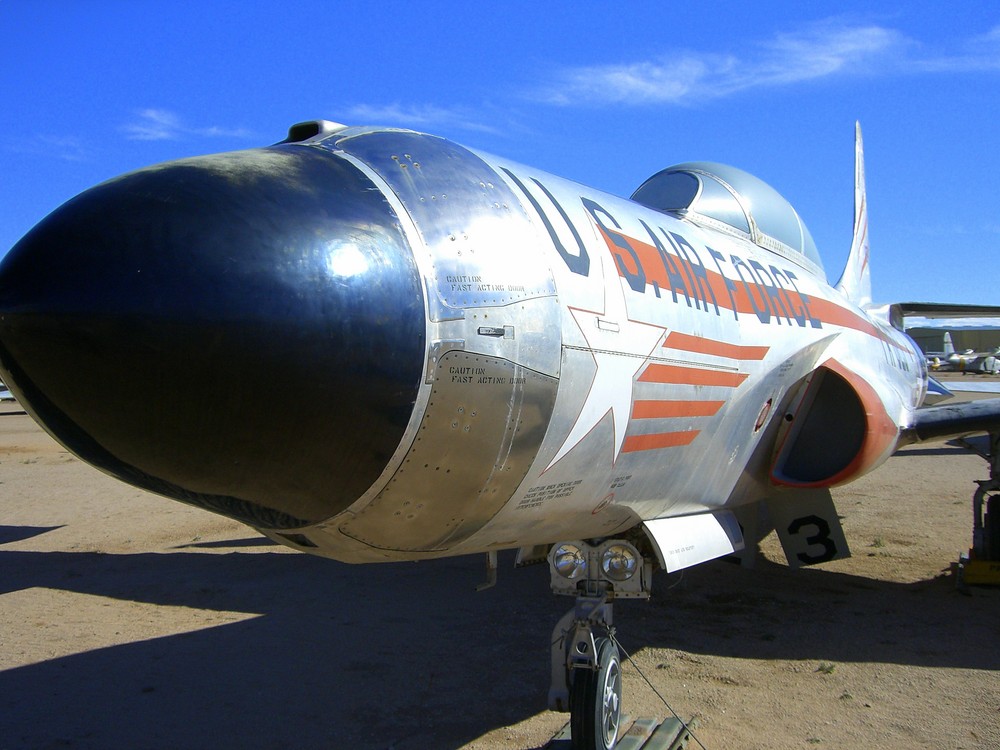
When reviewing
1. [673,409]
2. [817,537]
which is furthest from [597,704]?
[817,537]

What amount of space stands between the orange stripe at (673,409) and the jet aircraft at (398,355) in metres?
0.01

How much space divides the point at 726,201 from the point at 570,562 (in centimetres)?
300

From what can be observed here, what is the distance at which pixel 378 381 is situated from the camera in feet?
8.98

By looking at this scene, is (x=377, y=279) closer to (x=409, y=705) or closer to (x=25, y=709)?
(x=409, y=705)

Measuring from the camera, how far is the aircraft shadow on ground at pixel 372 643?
5168 mm

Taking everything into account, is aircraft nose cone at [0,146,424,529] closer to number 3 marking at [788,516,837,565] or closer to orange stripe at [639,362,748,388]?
orange stripe at [639,362,748,388]

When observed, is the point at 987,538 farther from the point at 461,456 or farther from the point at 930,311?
the point at 461,456

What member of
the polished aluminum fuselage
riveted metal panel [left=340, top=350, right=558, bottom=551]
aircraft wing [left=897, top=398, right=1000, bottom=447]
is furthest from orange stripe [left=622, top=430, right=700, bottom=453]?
aircraft wing [left=897, top=398, right=1000, bottom=447]

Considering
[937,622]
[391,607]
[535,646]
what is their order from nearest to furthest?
[535,646] < [937,622] < [391,607]

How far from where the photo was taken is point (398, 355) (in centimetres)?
277

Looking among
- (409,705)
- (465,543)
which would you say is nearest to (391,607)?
(409,705)

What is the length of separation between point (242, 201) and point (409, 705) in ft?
12.5

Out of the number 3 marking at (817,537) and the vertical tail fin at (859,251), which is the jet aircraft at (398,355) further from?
the vertical tail fin at (859,251)

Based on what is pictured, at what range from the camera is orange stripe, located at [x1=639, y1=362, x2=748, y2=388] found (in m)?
3.95
